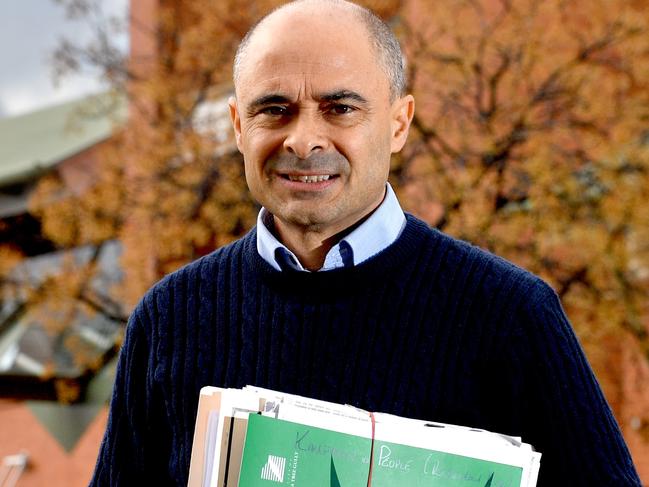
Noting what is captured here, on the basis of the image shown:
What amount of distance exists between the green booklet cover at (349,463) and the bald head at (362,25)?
24.0 inches

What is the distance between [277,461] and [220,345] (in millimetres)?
416

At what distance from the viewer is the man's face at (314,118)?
1.41 metres

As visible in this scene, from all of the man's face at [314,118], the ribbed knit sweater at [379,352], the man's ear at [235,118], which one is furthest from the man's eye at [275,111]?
the ribbed knit sweater at [379,352]

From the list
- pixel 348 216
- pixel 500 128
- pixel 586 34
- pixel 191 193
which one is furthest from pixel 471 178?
pixel 348 216

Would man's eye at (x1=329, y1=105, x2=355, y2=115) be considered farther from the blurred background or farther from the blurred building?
the blurred building

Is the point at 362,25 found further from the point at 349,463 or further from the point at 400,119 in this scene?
the point at 349,463

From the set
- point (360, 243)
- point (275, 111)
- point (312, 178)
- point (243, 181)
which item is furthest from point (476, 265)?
point (243, 181)

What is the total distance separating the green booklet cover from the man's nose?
447 millimetres

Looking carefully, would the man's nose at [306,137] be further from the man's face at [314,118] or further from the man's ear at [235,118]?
the man's ear at [235,118]

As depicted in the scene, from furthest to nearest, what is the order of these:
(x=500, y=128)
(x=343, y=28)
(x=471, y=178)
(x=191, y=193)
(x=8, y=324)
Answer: (x=8, y=324) → (x=191, y=193) → (x=500, y=128) → (x=471, y=178) → (x=343, y=28)

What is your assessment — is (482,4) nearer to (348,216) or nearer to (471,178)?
(471,178)

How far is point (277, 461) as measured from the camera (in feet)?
3.85

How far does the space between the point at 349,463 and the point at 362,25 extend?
0.68 meters

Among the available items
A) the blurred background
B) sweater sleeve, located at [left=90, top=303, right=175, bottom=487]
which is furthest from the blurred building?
sweater sleeve, located at [left=90, top=303, right=175, bottom=487]
